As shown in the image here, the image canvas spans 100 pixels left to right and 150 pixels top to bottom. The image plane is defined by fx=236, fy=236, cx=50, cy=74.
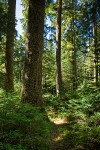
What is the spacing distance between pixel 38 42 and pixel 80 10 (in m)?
17.1

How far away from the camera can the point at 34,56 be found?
8695 millimetres

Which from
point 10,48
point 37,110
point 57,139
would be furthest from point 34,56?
point 10,48

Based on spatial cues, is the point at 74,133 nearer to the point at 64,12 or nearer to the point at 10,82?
the point at 10,82

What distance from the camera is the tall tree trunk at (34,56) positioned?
860 cm

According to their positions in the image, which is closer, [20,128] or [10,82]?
[20,128]

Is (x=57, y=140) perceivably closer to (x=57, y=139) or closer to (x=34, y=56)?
(x=57, y=139)

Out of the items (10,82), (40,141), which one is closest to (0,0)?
(10,82)

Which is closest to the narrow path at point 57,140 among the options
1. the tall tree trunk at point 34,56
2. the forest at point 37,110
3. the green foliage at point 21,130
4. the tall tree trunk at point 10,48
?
the forest at point 37,110

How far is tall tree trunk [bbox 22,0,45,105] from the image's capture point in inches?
339

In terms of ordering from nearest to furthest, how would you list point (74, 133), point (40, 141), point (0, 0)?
point (40, 141), point (74, 133), point (0, 0)

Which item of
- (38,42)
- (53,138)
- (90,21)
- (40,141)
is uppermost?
(90,21)

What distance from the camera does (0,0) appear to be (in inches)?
619

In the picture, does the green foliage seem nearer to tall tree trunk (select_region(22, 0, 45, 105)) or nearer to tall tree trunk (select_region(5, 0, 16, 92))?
tall tree trunk (select_region(22, 0, 45, 105))

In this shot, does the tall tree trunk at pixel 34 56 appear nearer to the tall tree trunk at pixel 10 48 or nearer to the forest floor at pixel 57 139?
the forest floor at pixel 57 139
